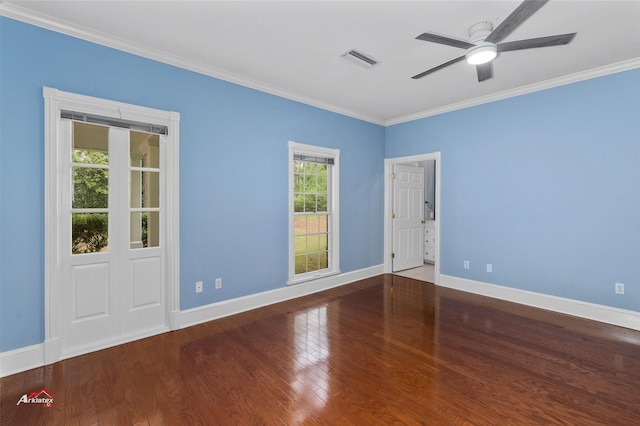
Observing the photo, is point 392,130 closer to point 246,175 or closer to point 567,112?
point 567,112

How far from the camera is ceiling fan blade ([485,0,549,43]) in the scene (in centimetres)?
187

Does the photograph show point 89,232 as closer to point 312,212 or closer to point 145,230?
point 145,230

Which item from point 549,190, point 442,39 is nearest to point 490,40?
point 442,39

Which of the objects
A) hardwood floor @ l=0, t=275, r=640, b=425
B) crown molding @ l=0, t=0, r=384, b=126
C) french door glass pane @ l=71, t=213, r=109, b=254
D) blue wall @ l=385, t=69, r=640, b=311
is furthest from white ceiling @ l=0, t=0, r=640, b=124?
hardwood floor @ l=0, t=275, r=640, b=425

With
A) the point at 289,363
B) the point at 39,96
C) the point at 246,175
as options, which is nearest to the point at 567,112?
the point at 246,175

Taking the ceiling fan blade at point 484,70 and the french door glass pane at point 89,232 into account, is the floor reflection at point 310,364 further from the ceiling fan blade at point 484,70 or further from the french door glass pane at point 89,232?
the ceiling fan blade at point 484,70

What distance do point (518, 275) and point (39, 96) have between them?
5671 millimetres

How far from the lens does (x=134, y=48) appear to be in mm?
2904

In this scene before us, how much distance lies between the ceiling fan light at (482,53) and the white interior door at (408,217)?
10.1ft

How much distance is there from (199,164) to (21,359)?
2.26m

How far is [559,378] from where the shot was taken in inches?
91.8

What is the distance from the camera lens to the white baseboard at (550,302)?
3.32 m

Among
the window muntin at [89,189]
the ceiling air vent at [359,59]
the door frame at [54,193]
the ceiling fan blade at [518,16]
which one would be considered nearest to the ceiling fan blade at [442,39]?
the ceiling fan blade at [518,16]

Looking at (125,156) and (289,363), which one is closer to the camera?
(289,363)
